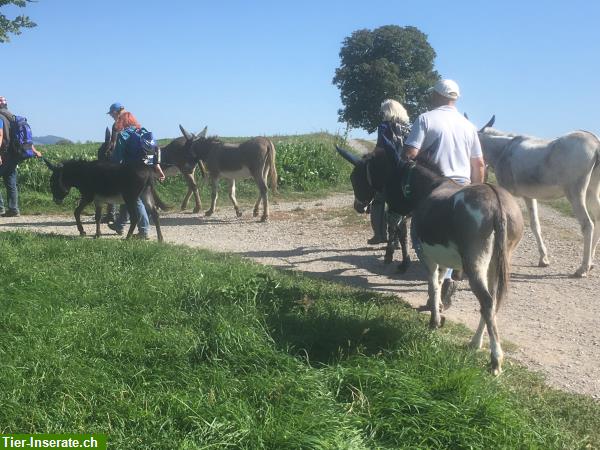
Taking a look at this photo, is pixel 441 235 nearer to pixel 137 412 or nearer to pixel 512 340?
pixel 512 340

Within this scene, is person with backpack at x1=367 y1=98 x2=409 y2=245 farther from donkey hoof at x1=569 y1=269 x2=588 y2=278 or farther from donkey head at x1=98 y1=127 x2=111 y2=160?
donkey head at x1=98 y1=127 x2=111 y2=160

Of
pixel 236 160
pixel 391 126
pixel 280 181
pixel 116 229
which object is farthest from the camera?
pixel 280 181

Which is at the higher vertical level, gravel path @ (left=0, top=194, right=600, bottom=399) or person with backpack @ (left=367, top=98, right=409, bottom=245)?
person with backpack @ (left=367, top=98, right=409, bottom=245)

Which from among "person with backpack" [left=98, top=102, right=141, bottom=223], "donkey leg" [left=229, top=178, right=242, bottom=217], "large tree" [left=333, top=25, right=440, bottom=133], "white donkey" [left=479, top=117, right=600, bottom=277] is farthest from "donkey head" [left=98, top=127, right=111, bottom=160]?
"large tree" [left=333, top=25, right=440, bottom=133]

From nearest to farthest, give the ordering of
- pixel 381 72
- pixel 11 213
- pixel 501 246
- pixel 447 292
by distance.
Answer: pixel 501 246 < pixel 447 292 < pixel 11 213 < pixel 381 72

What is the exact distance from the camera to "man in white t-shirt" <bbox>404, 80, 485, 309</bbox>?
Result: 5.80 meters

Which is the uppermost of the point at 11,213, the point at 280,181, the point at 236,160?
the point at 236,160

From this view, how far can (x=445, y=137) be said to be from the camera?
588cm

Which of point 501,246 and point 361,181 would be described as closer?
point 501,246

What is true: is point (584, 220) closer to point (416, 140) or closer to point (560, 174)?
point (560, 174)

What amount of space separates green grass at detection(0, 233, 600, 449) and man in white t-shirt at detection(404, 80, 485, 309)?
5.07ft

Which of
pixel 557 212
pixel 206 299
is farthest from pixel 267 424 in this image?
pixel 557 212

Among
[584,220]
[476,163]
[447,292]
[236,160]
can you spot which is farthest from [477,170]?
[236,160]

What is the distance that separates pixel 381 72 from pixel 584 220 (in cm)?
3821
